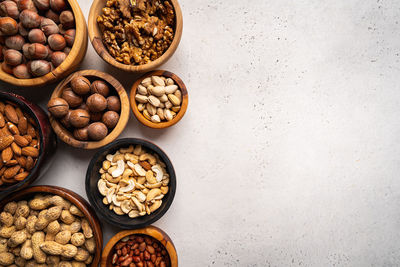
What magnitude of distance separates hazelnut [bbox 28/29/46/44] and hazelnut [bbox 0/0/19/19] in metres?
0.11

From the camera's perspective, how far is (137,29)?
1.02 meters

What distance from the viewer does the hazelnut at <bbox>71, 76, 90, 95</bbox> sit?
992mm

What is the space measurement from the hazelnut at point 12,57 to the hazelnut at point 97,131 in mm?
364

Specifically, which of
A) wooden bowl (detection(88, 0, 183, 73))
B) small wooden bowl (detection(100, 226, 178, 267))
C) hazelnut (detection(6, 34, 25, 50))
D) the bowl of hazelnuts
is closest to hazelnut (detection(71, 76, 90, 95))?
the bowl of hazelnuts

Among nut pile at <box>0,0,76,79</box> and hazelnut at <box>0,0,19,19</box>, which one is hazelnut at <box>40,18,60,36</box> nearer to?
nut pile at <box>0,0,76,79</box>

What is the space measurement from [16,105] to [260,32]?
112 centimetres

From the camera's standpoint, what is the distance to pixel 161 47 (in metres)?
1.05

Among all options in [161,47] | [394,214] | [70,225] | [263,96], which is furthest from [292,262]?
[161,47]

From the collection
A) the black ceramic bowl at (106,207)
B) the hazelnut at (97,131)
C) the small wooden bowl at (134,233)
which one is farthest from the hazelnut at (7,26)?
the small wooden bowl at (134,233)

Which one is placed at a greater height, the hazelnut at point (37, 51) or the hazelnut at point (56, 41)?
the hazelnut at point (56, 41)

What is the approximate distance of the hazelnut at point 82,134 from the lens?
101cm

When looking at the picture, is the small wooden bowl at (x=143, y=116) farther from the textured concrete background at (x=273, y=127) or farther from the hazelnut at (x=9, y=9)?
the hazelnut at (x=9, y=9)

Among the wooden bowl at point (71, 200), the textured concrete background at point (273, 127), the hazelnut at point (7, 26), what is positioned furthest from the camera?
the textured concrete background at point (273, 127)

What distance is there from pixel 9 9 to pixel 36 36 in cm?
15
